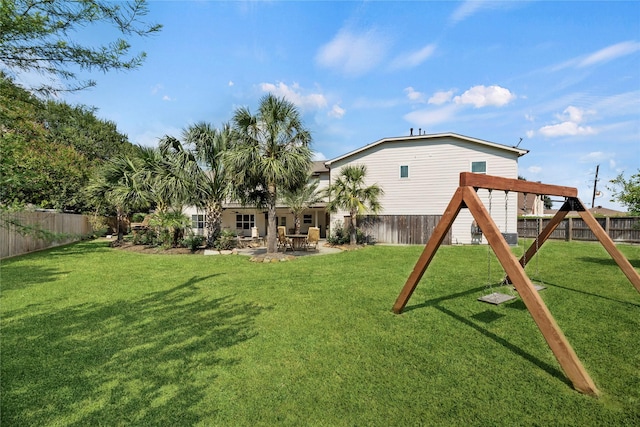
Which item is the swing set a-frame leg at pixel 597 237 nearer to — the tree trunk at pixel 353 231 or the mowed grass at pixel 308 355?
the mowed grass at pixel 308 355

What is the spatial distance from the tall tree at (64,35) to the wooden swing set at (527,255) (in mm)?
4551

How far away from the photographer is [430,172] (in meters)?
18.0

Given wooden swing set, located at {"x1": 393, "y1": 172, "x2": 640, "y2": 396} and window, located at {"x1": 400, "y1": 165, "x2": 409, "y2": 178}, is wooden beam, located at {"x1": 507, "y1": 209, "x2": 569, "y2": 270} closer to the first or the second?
wooden swing set, located at {"x1": 393, "y1": 172, "x2": 640, "y2": 396}

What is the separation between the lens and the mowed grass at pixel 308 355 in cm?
271

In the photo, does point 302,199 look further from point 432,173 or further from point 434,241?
point 434,241

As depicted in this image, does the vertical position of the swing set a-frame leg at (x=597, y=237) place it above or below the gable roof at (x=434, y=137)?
below

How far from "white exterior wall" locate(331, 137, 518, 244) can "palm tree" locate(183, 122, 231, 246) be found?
8113 mm

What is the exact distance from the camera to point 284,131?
1199 centimetres

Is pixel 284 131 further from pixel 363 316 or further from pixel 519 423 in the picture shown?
pixel 519 423

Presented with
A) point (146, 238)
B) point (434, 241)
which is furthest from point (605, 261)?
point (146, 238)

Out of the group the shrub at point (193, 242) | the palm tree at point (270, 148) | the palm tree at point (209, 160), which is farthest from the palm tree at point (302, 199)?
the palm tree at point (270, 148)

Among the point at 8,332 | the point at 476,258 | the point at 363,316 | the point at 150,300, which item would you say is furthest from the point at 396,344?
the point at 476,258

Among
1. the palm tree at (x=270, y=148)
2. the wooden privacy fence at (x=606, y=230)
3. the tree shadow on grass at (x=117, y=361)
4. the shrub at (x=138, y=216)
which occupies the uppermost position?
the palm tree at (x=270, y=148)

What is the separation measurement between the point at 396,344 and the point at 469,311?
2.27 metres
